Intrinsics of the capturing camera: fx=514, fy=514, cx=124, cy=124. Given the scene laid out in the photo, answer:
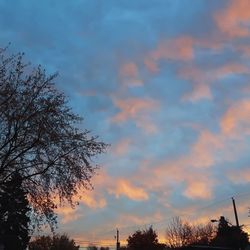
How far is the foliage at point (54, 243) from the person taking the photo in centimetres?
12962

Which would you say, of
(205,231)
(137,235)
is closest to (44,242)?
(137,235)

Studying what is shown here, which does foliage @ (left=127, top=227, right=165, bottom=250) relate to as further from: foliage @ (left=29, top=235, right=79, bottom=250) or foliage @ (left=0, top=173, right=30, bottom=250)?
foliage @ (left=0, top=173, right=30, bottom=250)

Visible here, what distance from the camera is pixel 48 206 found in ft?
99.7

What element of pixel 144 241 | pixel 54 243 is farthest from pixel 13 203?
pixel 54 243

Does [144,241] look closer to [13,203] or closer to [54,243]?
[54,243]

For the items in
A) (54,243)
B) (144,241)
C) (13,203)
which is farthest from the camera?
(54,243)

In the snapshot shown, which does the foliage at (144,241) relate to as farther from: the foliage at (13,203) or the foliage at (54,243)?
the foliage at (13,203)

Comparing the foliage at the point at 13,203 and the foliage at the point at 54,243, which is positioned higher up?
the foliage at the point at 54,243

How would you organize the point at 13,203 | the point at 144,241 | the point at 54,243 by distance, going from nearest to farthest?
the point at 13,203
the point at 144,241
the point at 54,243

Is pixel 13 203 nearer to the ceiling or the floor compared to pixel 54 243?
nearer to the floor

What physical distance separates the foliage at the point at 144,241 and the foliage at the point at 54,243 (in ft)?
70.8

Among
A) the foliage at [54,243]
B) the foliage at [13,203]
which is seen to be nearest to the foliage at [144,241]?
the foliage at [54,243]

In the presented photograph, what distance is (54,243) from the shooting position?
139750 mm

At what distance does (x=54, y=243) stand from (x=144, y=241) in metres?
29.9
